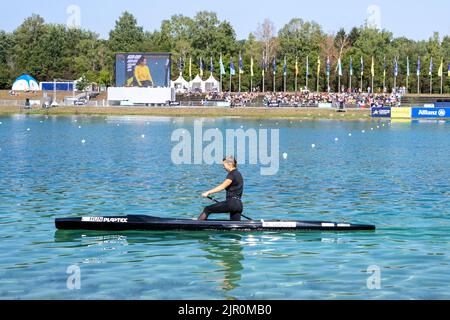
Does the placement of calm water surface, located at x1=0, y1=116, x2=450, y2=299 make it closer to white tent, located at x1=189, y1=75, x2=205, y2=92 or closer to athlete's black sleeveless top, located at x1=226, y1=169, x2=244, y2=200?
athlete's black sleeveless top, located at x1=226, y1=169, x2=244, y2=200

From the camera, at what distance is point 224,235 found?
78.1ft

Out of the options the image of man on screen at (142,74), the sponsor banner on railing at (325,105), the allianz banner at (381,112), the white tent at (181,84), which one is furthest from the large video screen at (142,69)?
the allianz banner at (381,112)

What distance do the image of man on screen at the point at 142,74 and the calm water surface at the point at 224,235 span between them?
73.6 metres

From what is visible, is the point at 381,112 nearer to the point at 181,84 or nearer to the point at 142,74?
the point at 142,74

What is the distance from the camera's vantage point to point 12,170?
43469 mm

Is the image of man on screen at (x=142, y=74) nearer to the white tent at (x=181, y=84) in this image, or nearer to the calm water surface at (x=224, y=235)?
the white tent at (x=181, y=84)

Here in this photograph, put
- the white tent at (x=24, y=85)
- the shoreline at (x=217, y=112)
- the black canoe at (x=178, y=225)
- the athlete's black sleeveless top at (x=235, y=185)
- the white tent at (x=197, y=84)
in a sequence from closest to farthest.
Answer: the athlete's black sleeveless top at (x=235, y=185) → the black canoe at (x=178, y=225) → the shoreline at (x=217, y=112) → the white tent at (x=197, y=84) → the white tent at (x=24, y=85)

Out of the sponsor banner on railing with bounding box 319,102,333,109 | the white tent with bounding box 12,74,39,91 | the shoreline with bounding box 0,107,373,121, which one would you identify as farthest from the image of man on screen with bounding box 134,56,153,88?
the white tent with bounding box 12,74,39,91

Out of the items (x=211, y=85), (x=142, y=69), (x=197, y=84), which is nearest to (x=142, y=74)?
(x=142, y=69)

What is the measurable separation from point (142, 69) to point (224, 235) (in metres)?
107

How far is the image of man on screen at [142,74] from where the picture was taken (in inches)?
5059

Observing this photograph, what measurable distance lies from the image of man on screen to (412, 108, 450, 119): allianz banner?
43.7m
